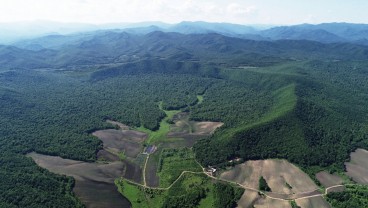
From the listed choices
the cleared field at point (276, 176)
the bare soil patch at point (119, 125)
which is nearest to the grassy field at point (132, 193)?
the cleared field at point (276, 176)

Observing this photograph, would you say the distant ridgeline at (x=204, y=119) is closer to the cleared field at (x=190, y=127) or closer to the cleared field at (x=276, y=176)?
the cleared field at (x=190, y=127)

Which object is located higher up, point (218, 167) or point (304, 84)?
point (304, 84)

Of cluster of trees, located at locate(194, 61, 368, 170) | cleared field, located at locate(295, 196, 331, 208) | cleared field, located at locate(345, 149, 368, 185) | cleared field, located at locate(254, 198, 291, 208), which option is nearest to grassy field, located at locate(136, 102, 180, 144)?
cluster of trees, located at locate(194, 61, 368, 170)

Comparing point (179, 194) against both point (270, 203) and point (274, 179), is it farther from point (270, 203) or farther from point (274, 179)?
point (274, 179)

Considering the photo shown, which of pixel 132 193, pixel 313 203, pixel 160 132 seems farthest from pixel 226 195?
pixel 160 132

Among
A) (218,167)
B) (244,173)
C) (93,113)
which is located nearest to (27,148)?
(93,113)

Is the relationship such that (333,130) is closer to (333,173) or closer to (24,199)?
(333,173)
